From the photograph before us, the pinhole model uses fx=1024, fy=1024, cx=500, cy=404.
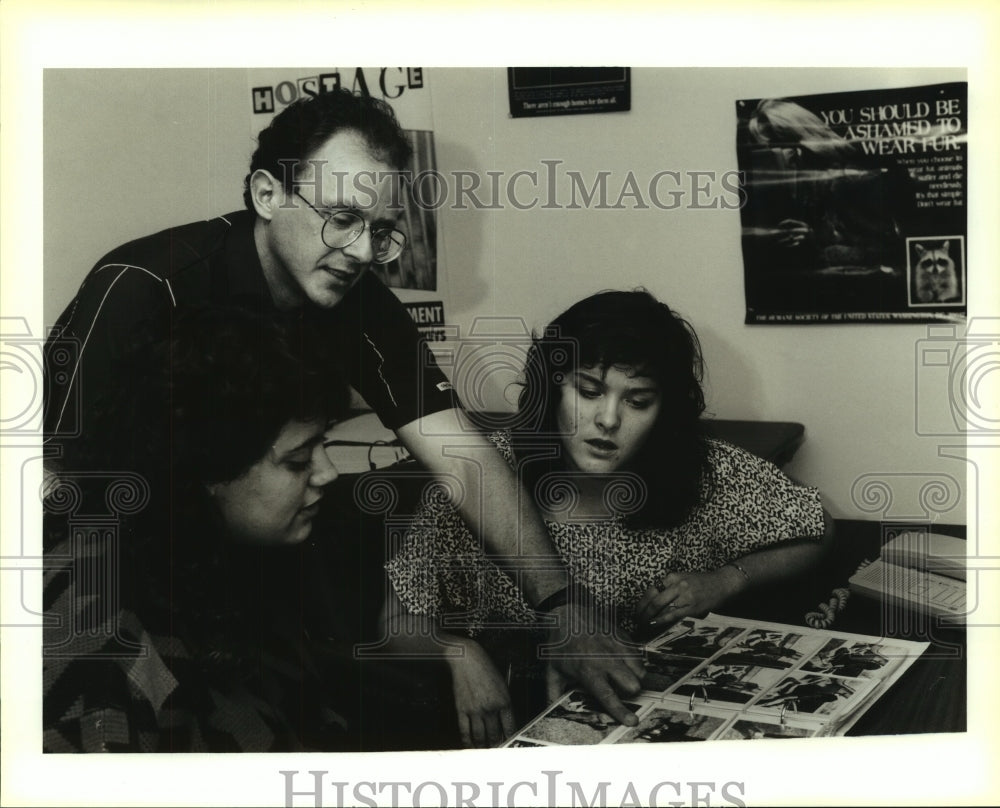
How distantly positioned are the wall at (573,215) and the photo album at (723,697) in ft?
0.99

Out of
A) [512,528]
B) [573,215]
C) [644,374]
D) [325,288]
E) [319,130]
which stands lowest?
[512,528]

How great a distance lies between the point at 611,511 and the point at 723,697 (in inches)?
15.4

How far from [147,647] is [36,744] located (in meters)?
0.29

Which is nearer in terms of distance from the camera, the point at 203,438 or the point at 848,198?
the point at 203,438

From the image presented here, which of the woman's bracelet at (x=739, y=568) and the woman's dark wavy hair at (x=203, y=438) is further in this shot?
the woman's bracelet at (x=739, y=568)

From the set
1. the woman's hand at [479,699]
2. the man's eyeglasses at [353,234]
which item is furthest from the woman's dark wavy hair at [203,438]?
the woman's hand at [479,699]

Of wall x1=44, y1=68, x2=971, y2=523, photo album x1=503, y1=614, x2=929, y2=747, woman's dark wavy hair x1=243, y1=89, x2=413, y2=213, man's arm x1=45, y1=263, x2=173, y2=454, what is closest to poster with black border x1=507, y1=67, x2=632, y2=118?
wall x1=44, y1=68, x2=971, y2=523

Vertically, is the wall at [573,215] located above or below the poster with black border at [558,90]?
below

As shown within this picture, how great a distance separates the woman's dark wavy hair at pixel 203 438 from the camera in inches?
70.1

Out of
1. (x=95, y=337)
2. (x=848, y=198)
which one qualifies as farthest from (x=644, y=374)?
(x=95, y=337)

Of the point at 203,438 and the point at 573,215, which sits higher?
the point at 573,215

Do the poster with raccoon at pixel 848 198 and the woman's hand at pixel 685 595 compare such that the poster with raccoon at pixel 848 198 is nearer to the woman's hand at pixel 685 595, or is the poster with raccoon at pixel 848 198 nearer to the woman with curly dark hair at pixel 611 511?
the woman with curly dark hair at pixel 611 511

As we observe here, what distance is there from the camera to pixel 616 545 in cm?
187

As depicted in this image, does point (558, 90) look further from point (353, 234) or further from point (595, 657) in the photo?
point (595, 657)
